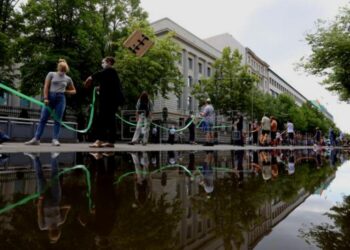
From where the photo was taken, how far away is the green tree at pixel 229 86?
4094cm

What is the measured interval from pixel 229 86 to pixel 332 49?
16.5m

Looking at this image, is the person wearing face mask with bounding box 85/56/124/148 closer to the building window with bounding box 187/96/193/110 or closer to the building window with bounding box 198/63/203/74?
the building window with bounding box 187/96/193/110

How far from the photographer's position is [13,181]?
2.83m

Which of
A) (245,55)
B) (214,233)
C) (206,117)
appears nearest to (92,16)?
(206,117)

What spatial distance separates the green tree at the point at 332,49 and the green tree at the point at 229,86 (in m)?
13.1

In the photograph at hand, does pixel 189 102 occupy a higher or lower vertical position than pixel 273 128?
higher

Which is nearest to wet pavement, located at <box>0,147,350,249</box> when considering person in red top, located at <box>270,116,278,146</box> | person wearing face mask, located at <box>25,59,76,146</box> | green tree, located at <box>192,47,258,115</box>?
person wearing face mask, located at <box>25,59,76,146</box>

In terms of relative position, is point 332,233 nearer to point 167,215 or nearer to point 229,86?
point 167,215

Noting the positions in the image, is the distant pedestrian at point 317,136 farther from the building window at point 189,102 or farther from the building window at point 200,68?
the building window at point 200,68

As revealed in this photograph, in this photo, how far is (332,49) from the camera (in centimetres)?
2561

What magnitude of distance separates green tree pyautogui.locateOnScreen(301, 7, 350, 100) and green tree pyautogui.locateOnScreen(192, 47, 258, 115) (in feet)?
42.9

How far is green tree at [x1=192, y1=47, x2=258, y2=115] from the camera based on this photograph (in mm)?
40938

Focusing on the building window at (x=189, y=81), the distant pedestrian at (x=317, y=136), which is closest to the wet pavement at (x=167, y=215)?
the distant pedestrian at (x=317, y=136)

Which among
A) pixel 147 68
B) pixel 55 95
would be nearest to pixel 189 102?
pixel 147 68
